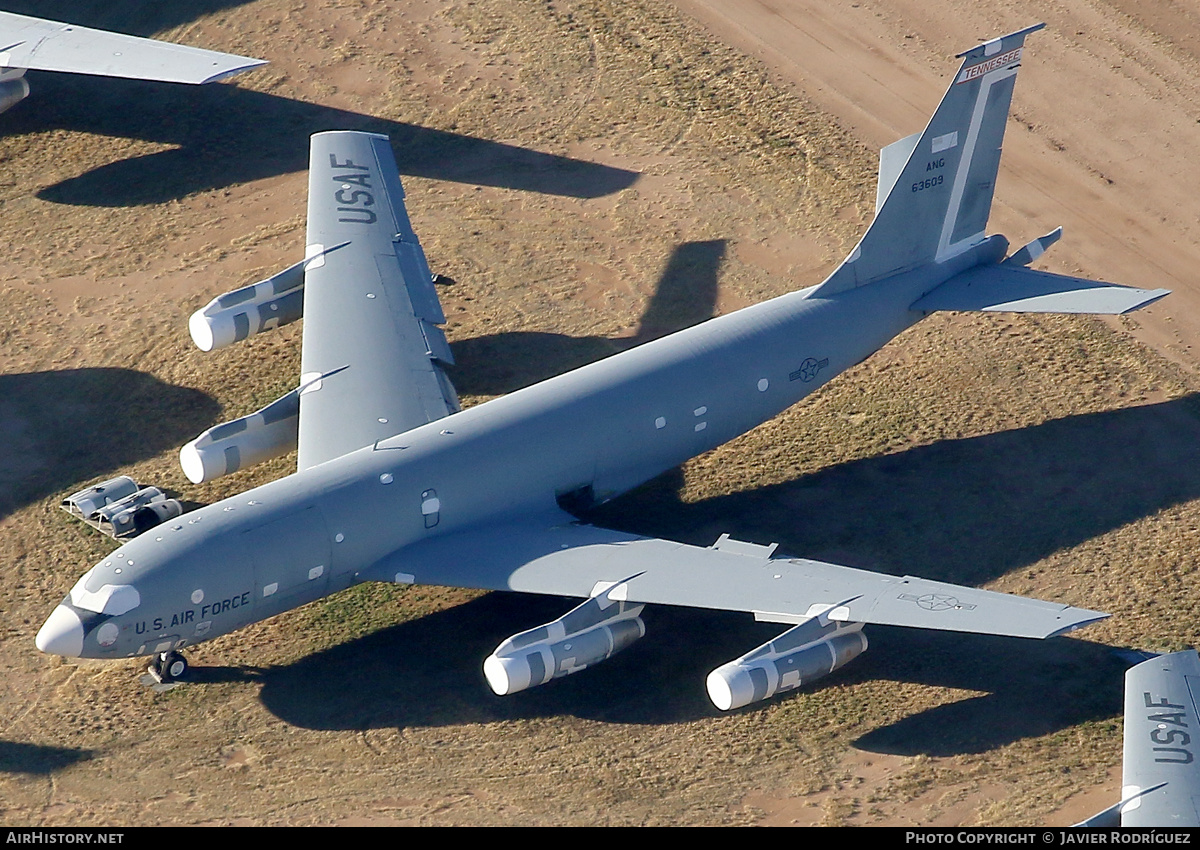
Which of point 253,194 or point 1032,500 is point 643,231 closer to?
point 253,194

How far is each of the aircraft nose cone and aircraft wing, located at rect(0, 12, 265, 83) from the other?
929 inches

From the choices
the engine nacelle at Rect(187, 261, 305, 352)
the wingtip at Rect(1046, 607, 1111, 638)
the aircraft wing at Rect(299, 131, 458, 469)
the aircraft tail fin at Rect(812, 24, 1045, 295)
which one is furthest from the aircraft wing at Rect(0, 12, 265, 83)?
the wingtip at Rect(1046, 607, 1111, 638)

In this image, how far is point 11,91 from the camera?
2071 inches

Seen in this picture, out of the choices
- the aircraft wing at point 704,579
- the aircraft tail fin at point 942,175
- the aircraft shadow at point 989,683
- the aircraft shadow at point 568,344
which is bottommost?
the aircraft shadow at point 989,683

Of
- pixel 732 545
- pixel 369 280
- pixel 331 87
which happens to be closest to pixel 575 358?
pixel 369 280

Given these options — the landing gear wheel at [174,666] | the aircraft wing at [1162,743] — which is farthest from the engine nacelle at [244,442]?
the aircraft wing at [1162,743]

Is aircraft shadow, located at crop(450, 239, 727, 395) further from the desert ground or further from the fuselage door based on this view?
the fuselage door

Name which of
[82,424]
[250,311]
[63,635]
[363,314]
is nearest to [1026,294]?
[363,314]

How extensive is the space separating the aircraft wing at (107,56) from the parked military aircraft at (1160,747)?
111ft

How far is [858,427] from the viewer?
4119 centimetres

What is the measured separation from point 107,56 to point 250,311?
14117 mm

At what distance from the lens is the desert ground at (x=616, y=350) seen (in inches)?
1237

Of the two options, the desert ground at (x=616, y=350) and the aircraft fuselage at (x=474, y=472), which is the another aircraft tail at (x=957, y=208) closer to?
the aircraft fuselage at (x=474, y=472)
